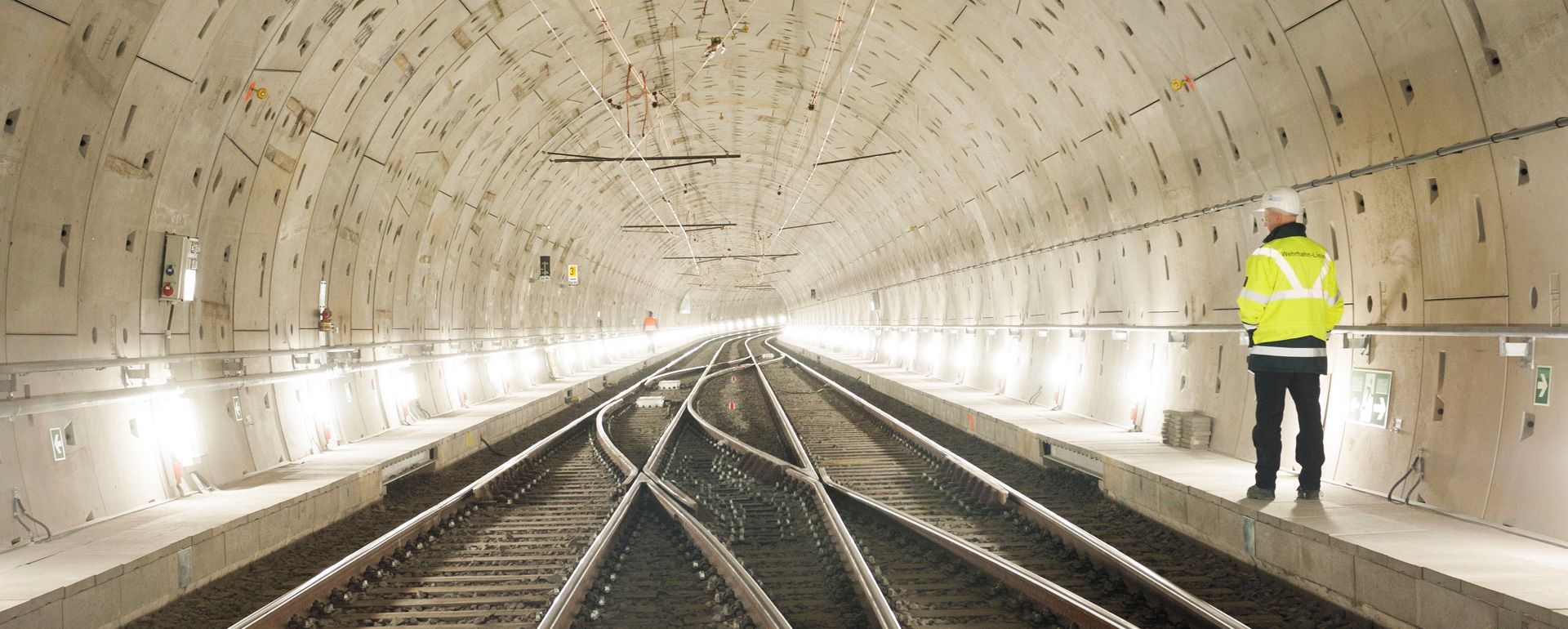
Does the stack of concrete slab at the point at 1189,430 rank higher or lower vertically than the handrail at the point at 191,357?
lower

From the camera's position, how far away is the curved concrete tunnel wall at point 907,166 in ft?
20.8

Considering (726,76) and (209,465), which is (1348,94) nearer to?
(209,465)

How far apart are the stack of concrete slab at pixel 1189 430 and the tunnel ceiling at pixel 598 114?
85.6 inches

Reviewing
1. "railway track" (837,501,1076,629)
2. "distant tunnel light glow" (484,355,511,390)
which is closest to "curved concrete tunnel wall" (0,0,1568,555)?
"distant tunnel light glow" (484,355,511,390)

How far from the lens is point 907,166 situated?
20.4 meters

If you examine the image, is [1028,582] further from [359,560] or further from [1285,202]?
[359,560]

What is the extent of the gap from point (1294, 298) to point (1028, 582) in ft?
8.99

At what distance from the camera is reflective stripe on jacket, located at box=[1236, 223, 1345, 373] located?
6871 millimetres

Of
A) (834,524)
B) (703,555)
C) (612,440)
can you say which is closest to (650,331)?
(612,440)

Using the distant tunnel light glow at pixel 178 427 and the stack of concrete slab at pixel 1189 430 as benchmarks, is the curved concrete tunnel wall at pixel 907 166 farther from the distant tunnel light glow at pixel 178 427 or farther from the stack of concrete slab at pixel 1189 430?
the distant tunnel light glow at pixel 178 427

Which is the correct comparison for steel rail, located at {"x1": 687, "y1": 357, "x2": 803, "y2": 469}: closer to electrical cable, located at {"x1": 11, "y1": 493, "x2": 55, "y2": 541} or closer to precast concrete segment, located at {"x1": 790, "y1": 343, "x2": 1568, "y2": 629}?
precast concrete segment, located at {"x1": 790, "y1": 343, "x2": 1568, "y2": 629}

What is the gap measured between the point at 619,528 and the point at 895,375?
57.7ft

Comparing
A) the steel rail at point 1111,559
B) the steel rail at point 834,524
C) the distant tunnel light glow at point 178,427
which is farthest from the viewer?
the distant tunnel light glow at point 178,427

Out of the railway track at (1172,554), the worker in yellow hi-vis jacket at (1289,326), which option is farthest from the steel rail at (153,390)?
the worker in yellow hi-vis jacket at (1289,326)
